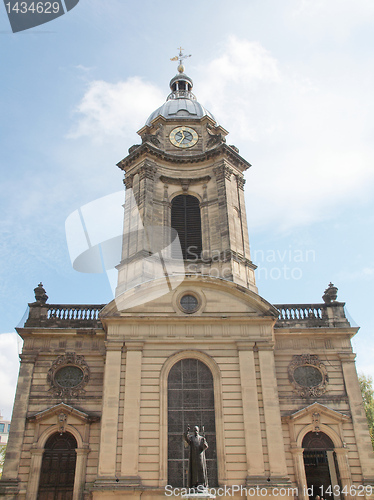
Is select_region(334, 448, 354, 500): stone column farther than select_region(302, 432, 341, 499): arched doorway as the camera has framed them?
No

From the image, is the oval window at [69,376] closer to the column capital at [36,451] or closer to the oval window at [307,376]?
the column capital at [36,451]

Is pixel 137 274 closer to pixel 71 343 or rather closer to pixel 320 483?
pixel 71 343

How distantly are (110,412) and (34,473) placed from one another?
14.1ft

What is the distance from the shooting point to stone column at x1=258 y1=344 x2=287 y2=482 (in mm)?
17156

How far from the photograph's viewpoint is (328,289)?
2305cm

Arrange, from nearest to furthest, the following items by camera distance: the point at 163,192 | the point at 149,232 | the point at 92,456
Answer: the point at 92,456, the point at 149,232, the point at 163,192

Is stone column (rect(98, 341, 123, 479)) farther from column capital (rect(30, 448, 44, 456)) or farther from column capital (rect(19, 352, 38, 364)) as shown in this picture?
column capital (rect(19, 352, 38, 364))

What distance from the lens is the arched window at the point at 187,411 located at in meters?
17.4

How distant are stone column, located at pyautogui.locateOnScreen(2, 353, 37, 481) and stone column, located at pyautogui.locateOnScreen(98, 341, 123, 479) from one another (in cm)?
419

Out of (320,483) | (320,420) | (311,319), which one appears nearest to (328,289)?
(311,319)

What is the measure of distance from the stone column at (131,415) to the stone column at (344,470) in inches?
333

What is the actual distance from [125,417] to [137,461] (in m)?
1.68

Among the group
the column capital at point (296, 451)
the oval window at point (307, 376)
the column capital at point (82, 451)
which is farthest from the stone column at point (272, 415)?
the column capital at point (82, 451)

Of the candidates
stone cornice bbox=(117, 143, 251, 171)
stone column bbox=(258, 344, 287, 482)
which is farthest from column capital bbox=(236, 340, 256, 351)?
stone cornice bbox=(117, 143, 251, 171)
